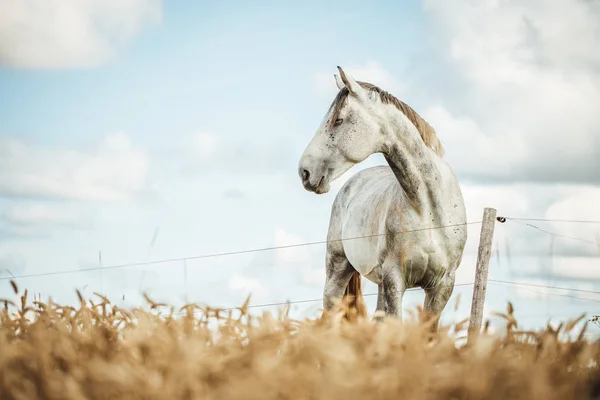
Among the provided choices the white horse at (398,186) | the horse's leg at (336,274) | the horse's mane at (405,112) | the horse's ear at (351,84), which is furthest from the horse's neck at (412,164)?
the horse's leg at (336,274)

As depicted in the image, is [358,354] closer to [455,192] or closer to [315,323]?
[315,323]

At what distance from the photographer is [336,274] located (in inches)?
302

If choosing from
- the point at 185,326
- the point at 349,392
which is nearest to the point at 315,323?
the point at 185,326

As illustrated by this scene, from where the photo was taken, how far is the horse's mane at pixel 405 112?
5785 mm

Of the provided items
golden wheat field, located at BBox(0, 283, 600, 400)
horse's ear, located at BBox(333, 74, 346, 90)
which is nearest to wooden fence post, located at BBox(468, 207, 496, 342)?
horse's ear, located at BBox(333, 74, 346, 90)

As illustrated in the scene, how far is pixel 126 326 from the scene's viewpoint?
101 inches

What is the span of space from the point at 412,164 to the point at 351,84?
86 centimetres

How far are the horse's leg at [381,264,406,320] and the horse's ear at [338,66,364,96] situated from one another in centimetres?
152

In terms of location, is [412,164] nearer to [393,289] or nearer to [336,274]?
[393,289]

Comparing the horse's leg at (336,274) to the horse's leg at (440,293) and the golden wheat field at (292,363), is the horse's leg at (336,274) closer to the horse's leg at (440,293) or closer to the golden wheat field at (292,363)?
the horse's leg at (440,293)

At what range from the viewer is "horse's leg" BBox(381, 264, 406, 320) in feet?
19.5

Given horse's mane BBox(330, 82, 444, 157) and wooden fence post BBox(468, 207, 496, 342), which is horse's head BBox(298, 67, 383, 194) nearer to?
horse's mane BBox(330, 82, 444, 157)

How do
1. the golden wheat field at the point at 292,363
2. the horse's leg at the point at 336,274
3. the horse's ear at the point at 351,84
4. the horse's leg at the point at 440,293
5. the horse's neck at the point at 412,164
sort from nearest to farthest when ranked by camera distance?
the golden wheat field at the point at 292,363 → the horse's ear at the point at 351,84 → the horse's neck at the point at 412,164 → the horse's leg at the point at 440,293 → the horse's leg at the point at 336,274

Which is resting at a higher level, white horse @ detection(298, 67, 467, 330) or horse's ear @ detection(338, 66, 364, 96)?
horse's ear @ detection(338, 66, 364, 96)
